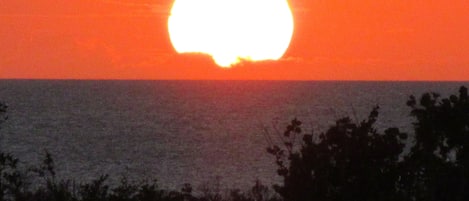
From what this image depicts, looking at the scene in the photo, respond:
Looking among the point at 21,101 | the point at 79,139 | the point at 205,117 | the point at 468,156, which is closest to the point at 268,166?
the point at 79,139

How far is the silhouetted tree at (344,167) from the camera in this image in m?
13.0

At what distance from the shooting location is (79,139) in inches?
2977

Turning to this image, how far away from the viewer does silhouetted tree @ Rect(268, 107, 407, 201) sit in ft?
42.5

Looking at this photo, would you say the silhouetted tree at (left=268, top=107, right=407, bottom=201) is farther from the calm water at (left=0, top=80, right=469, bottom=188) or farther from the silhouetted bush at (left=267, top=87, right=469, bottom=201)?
the calm water at (left=0, top=80, right=469, bottom=188)

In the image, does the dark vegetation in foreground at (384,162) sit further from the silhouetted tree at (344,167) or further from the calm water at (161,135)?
the calm water at (161,135)

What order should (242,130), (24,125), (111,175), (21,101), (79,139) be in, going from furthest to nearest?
(21,101) → (24,125) → (242,130) → (79,139) → (111,175)

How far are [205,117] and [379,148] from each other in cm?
8872

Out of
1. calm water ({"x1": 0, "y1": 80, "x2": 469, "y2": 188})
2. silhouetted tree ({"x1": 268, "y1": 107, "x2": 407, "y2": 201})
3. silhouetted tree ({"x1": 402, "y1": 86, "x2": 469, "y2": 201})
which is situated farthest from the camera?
calm water ({"x1": 0, "y1": 80, "x2": 469, "y2": 188})

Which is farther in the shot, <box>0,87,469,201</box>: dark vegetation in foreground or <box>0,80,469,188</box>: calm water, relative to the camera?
<box>0,80,469,188</box>: calm water

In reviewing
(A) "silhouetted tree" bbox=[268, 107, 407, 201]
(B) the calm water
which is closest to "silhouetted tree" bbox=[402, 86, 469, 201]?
(A) "silhouetted tree" bbox=[268, 107, 407, 201]

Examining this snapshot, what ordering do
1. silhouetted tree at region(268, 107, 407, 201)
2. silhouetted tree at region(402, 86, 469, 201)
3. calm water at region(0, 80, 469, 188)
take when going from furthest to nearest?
calm water at region(0, 80, 469, 188), silhouetted tree at region(402, 86, 469, 201), silhouetted tree at region(268, 107, 407, 201)

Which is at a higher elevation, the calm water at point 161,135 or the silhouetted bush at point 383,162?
the silhouetted bush at point 383,162

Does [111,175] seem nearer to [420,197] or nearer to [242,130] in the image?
[242,130]

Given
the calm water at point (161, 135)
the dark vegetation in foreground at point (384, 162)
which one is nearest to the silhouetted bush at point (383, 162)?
the dark vegetation in foreground at point (384, 162)
